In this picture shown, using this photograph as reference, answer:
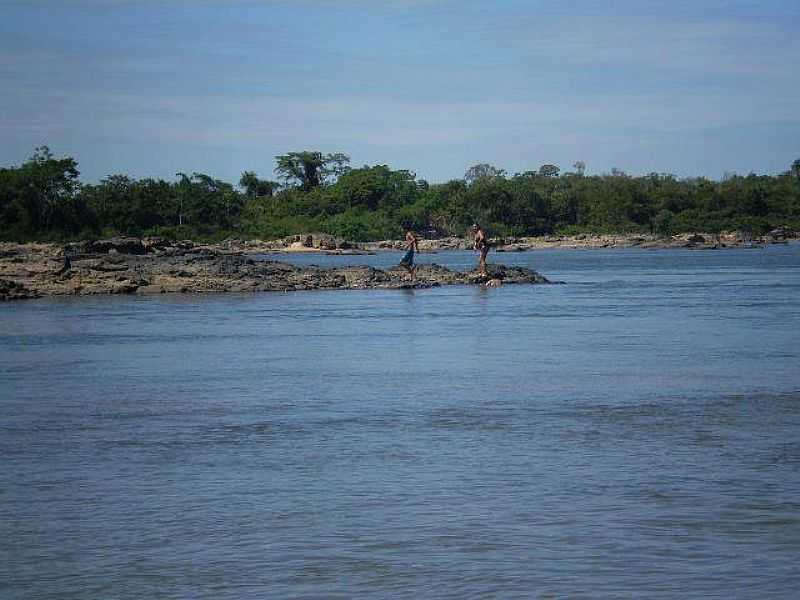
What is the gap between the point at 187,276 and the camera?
39.1 meters

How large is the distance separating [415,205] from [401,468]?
11529 centimetres

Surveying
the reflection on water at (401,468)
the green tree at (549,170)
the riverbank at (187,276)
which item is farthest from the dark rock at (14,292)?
the green tree at (549,170)

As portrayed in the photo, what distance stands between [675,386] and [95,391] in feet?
24.2

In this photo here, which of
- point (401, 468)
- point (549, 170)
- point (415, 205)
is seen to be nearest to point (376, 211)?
point (415, 205)

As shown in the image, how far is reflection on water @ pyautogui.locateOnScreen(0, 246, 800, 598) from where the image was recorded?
7488 mm

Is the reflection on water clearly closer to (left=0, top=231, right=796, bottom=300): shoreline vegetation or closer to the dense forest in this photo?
(left=0, top=231, right=796, bottom=300): shoreline vegetation

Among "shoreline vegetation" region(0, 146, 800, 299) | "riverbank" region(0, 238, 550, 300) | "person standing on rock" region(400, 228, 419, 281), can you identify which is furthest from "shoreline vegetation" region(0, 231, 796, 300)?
"shoreline vegetation" region(0, 146, 800, 299)

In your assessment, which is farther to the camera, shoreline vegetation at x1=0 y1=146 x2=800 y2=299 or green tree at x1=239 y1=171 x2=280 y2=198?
green tree at x1=239 y1=171 x2=280 y2=198

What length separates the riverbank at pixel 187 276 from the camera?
37.1 meters

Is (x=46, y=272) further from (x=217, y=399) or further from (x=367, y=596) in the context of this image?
(x=367, y=596)

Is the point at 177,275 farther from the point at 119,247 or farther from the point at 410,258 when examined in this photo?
the point at 119,247

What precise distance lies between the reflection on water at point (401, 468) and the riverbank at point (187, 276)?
15.0 metres

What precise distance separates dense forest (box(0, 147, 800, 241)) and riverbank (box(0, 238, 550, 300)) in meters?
54.5

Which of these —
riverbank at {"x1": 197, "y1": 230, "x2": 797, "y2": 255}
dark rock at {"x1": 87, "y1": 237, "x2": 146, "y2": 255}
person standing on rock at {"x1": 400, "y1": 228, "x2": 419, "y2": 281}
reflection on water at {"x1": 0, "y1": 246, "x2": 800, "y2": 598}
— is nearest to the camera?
reflection on water at {"x1": 0, "y1": 246, "x2": 800, "y2": 598}
